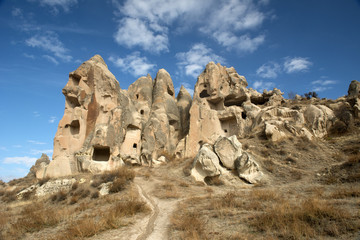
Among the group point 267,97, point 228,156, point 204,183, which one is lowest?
point 204,183

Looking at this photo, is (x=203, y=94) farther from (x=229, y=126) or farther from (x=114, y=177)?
(x=114, y=177)

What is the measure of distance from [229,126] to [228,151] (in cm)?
1087

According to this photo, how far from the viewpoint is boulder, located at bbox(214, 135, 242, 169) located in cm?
1134

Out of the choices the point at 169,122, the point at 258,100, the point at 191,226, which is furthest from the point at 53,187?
the point at 258,100

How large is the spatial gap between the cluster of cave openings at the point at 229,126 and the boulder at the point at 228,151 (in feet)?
31.5

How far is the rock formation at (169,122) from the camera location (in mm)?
13664

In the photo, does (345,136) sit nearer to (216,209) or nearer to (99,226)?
(216,209)

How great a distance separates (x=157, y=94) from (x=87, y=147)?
36.0 feet

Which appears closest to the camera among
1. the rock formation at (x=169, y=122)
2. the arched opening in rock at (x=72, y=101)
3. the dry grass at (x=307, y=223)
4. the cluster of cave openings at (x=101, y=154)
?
the dry grass at (x=307, y=223)

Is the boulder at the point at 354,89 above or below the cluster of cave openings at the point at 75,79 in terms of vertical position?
below

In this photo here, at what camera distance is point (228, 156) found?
11.5 metres

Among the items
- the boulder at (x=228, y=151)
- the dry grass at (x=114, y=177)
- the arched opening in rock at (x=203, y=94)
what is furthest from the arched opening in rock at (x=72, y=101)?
the arched opening in rock at (x=203, y=94)

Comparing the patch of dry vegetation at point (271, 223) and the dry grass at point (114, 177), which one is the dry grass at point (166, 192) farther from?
the patch of dry vegetation at point (271, 223)

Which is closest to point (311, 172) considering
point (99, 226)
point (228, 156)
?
point (228, 156)
